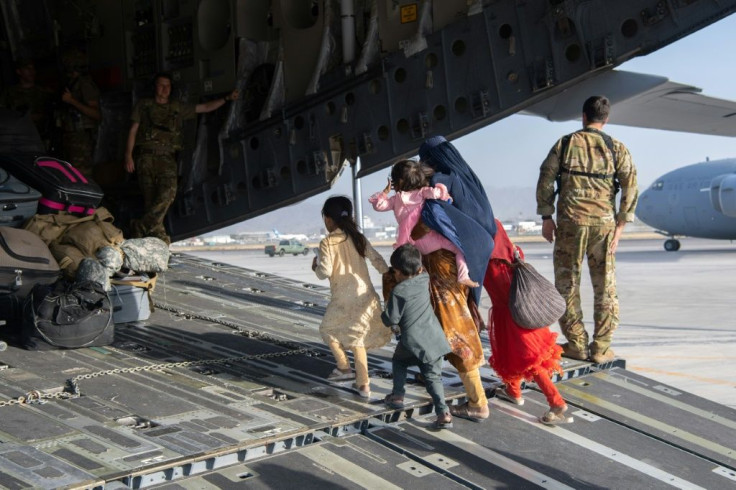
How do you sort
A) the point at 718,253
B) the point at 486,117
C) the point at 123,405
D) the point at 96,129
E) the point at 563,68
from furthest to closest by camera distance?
the point at 718,253
the point at 96,129
the point at 486,117
the point at 563,68
the point at 123,405

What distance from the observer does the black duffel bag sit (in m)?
5.04

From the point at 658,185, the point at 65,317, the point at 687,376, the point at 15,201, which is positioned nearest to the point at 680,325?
the point at 687,376

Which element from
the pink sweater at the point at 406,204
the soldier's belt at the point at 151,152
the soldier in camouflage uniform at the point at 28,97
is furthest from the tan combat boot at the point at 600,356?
the soldier in camouflage uniform at the point at 28,97

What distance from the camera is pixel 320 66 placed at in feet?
24.0

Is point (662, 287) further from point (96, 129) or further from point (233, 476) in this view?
point (233, 476)

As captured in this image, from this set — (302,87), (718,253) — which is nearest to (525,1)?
(302,87)

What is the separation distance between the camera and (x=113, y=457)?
3385 millimetres

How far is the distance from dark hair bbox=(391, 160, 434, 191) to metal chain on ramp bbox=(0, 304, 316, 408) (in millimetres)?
1646

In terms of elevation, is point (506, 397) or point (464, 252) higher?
point (464, 252)

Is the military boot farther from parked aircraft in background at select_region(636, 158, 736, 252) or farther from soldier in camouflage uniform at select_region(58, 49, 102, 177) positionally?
parked aircraft in background at select_region(636, 158, 736, 252)

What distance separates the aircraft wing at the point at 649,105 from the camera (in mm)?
6633

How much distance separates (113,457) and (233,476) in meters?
0.50

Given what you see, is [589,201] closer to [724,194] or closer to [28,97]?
A: [28,97]

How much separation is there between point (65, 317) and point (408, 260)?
2290 millimetres
